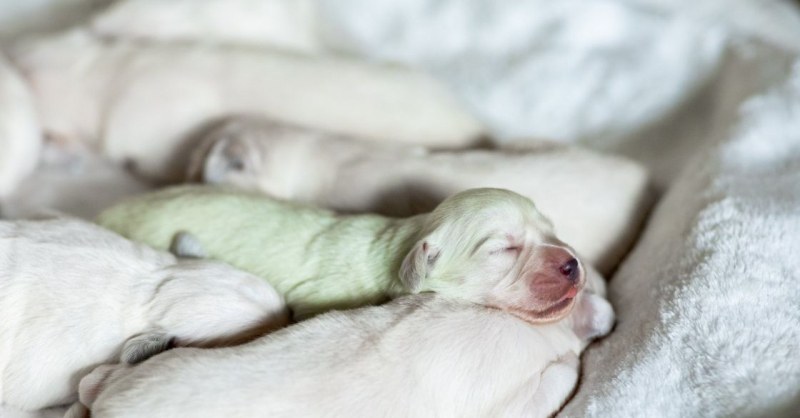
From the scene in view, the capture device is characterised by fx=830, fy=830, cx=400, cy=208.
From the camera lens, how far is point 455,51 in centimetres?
249

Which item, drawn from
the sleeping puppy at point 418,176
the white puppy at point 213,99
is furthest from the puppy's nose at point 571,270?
the white puppy at point 213,99

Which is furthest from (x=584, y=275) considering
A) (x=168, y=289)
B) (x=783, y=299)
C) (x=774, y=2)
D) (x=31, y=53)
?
(x=31, y=53)

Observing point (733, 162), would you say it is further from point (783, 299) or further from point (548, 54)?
point (548, 54)

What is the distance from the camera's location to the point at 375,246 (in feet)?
5.28

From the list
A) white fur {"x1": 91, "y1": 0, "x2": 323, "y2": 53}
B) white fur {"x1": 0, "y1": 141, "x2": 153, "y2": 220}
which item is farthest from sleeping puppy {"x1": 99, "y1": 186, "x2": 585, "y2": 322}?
white fur {"x1": 91, "y1": 0, "x2": 323, "y2": 53}

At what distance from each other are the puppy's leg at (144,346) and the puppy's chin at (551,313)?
23.6 inches

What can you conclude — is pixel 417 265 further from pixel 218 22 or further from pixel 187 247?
pixel 218 22

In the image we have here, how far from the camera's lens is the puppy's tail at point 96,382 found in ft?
4.16

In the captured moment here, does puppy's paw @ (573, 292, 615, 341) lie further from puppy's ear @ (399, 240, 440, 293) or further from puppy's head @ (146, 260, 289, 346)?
puppy's head @ (146, 260, 289, 346)

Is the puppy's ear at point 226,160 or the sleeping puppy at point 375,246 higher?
the puppy's ear at point 226,160

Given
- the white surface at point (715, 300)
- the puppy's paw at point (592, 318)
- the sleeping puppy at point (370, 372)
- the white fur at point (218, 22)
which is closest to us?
the sleeping puppy at point (370, 372)

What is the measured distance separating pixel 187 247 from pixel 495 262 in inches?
23.7

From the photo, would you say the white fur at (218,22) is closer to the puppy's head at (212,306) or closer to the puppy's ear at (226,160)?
the puppy's ear at (226,160)

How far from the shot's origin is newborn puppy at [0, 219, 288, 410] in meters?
1.36
